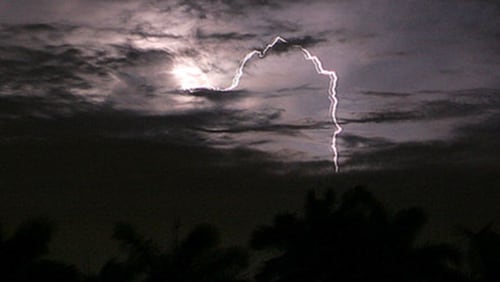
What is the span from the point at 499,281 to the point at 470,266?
119 centimetres

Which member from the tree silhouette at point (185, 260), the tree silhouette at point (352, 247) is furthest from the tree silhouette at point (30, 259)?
the tree silhouette at point (352, 247)

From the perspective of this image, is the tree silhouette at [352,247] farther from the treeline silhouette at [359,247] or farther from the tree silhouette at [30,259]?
the tree silhouette at [30,259]

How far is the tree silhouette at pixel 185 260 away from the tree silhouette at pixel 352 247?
136 inches

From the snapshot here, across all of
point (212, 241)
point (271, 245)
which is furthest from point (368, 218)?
point (212, 241)

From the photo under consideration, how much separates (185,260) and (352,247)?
6.56 metres

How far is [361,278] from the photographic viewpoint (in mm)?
36844

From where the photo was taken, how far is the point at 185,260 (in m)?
34.0

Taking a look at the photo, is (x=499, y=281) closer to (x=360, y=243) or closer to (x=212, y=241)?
(x=360, y=243)

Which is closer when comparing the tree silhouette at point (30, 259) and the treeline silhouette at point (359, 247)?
the tree silhouette at point (30, 259)

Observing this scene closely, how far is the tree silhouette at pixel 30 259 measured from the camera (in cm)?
2814

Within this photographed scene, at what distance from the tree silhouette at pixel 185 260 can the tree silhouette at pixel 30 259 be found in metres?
4.30

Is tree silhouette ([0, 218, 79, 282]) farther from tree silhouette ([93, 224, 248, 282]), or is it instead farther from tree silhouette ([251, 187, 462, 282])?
tree silhouette ([251, 187, 462, 282])

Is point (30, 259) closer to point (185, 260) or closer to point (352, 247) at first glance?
point (185, 260)

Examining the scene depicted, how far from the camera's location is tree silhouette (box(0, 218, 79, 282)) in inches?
1108
